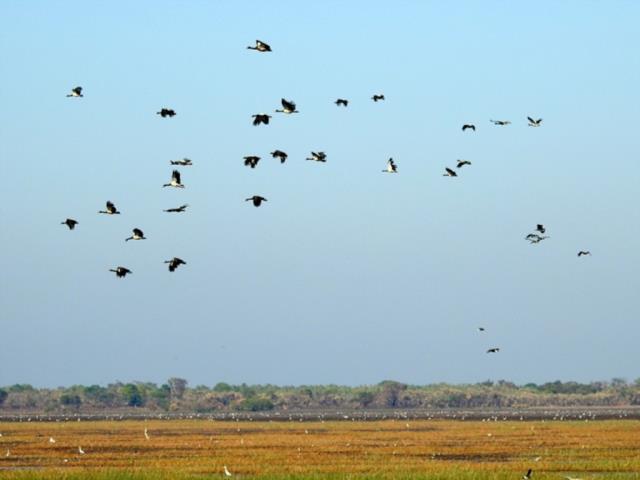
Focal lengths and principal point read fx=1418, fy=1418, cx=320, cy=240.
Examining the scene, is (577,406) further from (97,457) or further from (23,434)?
(97,457)

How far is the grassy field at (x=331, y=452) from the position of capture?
53.4 m

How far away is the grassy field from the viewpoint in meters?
53.4

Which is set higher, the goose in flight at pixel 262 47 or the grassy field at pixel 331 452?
the goose in flight at pixel 262 47

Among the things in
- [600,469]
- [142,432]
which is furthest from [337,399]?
[600,469]

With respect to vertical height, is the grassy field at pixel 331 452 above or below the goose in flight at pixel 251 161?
below

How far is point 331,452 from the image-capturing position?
219 feet

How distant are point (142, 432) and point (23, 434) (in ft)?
26.9

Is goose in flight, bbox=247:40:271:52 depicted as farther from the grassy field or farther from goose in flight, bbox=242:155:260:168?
the grassy field

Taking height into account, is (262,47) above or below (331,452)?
above

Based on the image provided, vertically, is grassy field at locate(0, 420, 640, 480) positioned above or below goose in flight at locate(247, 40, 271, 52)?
below

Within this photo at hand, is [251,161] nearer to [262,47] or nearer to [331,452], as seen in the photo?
[262,47]

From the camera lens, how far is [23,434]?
92.4 meters

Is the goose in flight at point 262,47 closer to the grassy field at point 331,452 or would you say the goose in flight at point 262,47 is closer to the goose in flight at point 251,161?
the goose in flight at point 251,161

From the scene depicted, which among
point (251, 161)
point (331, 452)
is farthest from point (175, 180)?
point (331, 452)
